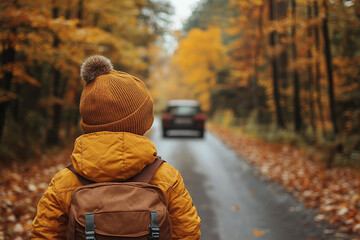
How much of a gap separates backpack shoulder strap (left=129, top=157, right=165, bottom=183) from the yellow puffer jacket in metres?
0.03

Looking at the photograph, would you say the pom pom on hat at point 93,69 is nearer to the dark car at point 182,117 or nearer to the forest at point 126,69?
the forest at point 126,69

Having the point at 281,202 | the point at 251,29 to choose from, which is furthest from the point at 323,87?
the point at 281,202

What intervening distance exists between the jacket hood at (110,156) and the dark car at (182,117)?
17826mm

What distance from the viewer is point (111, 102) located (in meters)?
1.89

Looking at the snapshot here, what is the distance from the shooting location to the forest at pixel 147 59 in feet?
26.4

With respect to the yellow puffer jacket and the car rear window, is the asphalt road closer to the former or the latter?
the yellow puffer jacket

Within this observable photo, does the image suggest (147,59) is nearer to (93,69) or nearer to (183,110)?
(183,110)

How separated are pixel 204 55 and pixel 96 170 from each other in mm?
35579

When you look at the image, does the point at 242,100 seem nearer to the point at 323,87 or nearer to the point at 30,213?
the point at 323,87

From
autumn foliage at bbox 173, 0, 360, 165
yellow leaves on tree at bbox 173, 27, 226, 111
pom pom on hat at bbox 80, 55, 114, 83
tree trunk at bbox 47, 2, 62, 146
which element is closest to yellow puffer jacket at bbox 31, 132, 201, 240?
pom pom on hat at bbox 80, 55, 114, 83

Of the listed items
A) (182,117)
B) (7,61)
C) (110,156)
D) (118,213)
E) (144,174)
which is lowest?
(182,117)

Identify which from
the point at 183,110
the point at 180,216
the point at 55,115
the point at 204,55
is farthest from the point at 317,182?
the point at 204,55

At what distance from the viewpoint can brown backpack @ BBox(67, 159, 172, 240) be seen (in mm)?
1713

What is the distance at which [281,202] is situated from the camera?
7191mm
